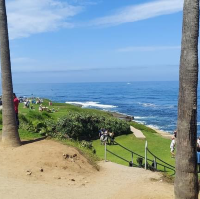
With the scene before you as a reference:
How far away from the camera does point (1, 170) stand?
9031 millimetres

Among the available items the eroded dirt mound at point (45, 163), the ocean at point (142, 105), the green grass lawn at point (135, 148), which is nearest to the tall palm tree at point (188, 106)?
the eroded dirt mound at point (45, 163)

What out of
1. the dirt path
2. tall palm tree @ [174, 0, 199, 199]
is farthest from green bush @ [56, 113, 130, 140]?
tall palm tree @ [174, 0, 199, 199]

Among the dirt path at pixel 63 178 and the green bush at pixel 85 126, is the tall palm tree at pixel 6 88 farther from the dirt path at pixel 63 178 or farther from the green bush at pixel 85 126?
the green bush at pixel 85 126

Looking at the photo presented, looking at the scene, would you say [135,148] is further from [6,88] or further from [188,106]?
[188,106]

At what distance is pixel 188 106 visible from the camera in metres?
6.04

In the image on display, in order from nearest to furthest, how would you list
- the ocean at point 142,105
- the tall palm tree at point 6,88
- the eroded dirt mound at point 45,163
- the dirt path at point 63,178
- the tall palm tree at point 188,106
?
the tall palm tree at point 188,106 < the dirt path at point 63,178 < the eroded dirt mound at point 45,163 < the tall palm tree at point 6,88 < the ocean at point 142,105

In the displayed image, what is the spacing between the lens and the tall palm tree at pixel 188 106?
5.93 metres

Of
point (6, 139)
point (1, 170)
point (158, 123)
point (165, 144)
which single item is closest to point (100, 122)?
point (165, 144)

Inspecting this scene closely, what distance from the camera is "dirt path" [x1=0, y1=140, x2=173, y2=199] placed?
782 centimetres

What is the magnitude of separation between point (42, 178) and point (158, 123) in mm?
41776

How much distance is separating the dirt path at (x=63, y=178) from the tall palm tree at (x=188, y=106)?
4.63 feet

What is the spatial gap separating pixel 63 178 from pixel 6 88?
373 centimetres

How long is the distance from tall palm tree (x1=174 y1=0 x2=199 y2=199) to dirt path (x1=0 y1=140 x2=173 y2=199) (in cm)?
141

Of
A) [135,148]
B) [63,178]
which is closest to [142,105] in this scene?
[135,148]
